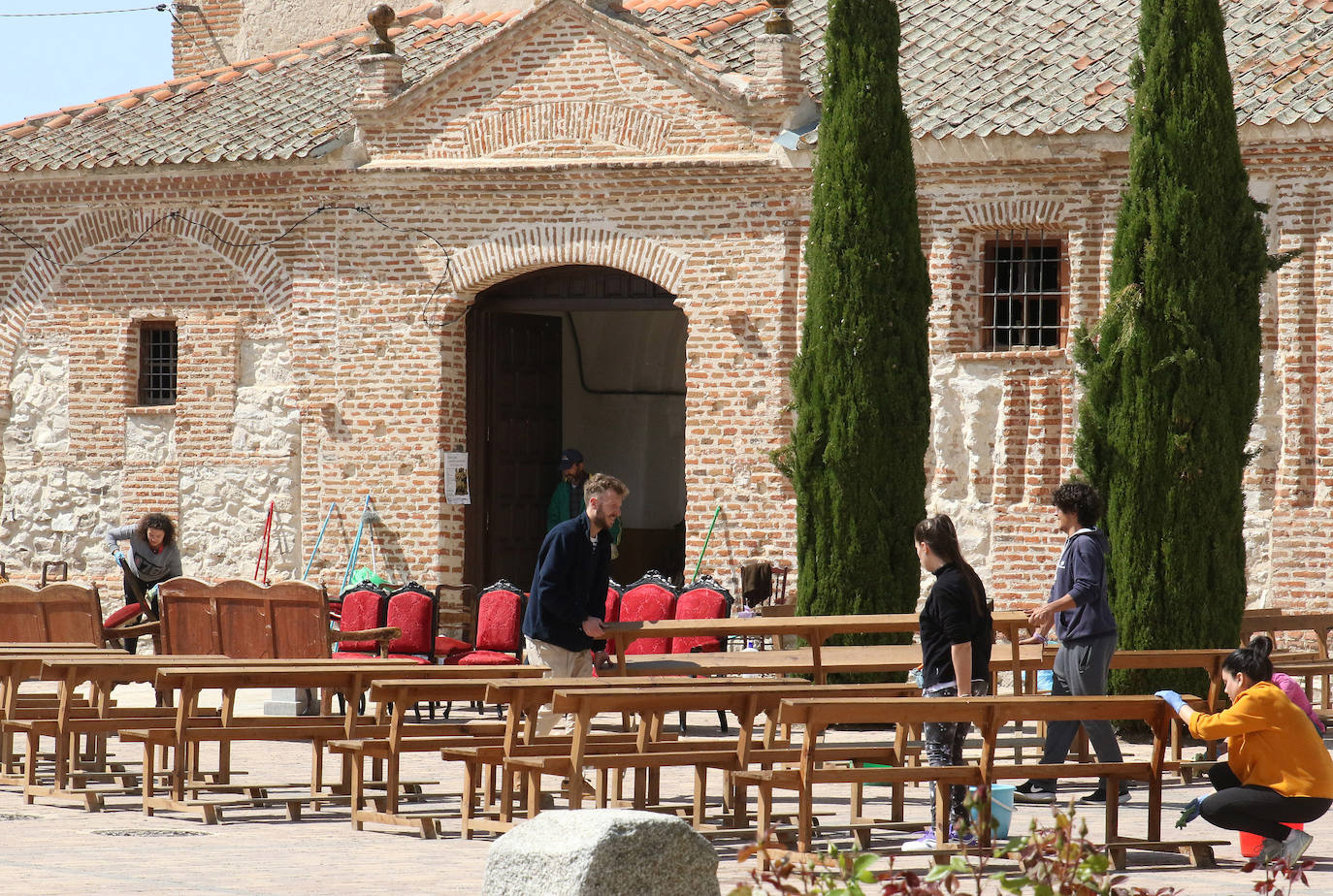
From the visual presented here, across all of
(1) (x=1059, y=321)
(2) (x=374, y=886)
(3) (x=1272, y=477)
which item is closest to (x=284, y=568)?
(1) (x=1059, y=321)

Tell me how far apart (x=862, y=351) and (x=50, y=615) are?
571cm

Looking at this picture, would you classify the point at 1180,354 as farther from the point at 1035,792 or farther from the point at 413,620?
the point at 413,620

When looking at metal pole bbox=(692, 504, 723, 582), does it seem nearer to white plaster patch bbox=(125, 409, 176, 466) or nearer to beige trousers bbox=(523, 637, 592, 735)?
white plaster patch bbox=(125, 409, 176, 466)

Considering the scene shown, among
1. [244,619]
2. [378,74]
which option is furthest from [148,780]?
[378,74]

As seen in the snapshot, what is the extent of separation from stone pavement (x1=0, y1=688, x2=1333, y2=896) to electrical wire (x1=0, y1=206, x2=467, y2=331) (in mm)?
7968

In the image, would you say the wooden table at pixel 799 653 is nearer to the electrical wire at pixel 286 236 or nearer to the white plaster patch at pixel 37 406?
the electrical wire at pixel 286 236

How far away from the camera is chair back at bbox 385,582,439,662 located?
14.1 meters

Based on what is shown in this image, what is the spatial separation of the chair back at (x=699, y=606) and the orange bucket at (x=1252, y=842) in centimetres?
621

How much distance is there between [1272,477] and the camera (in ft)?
49.5

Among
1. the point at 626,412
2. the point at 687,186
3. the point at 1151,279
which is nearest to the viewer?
the point at 1151,279

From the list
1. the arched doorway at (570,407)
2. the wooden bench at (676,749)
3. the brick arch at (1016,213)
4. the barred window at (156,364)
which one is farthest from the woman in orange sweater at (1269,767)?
the barred window at (156,364)

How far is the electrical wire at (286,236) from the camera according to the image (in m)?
17.5

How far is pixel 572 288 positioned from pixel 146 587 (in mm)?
4828

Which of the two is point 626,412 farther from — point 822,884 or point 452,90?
point 822,884
